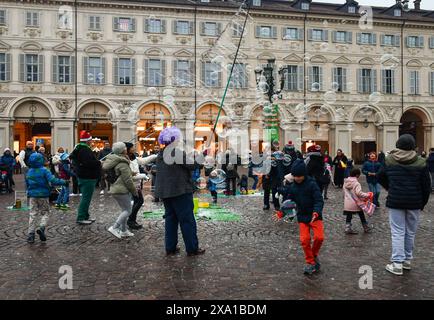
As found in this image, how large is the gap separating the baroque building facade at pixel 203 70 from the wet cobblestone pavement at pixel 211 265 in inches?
802

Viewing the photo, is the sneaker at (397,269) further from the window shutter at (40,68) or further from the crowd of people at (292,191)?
the window shutter at (40,68)

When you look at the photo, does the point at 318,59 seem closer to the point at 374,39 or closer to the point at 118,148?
the point at 374,39

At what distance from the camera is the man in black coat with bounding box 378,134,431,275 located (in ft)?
17.7

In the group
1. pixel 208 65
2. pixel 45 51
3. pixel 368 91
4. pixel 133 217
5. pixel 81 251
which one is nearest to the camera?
pixel 81 251

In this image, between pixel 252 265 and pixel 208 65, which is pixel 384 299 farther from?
pixel 208 65

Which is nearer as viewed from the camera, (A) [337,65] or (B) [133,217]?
(B) [133,217]

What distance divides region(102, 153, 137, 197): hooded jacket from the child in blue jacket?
0.95 m

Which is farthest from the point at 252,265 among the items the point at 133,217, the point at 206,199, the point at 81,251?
the point at 206,199

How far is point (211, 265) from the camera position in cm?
582

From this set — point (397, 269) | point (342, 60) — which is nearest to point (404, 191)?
point (397, 269)

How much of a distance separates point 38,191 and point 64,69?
2519cm

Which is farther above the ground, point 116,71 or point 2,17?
point 2,17
